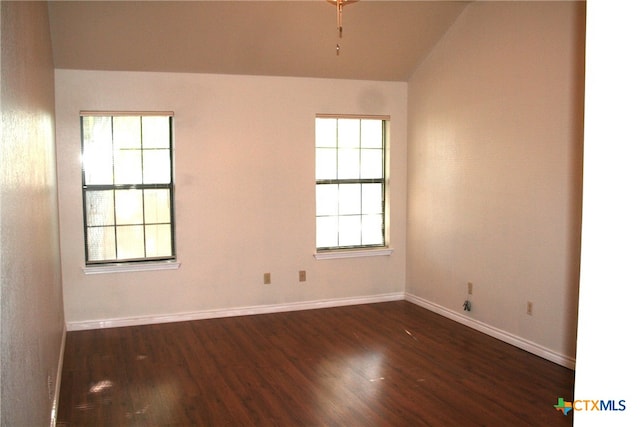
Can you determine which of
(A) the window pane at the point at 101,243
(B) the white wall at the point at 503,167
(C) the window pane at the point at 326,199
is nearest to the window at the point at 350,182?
(C) the window pane at the point at 326,199

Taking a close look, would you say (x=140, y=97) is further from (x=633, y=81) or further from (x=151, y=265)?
(x=633, y=81)

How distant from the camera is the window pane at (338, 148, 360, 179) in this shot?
596 centimetres

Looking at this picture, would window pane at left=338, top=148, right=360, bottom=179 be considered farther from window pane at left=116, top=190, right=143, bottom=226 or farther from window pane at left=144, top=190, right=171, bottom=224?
window pane at left=116, top=190, right=143, bottom=226

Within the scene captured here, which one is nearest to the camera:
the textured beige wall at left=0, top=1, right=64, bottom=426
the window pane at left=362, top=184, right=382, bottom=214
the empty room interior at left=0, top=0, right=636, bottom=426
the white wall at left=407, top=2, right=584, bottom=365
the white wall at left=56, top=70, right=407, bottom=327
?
the textured beige wall at left=0, top=1, right=64, bottom=426

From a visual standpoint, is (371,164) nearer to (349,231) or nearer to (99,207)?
(349,231)

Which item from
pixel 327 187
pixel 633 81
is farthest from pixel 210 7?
pixel 633 81

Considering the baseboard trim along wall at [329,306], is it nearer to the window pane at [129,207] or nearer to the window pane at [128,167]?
the window pane at [129,207]

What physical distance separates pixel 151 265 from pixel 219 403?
212cm

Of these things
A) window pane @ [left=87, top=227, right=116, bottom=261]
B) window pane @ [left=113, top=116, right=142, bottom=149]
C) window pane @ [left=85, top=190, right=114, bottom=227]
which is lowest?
window pane @ [left=87, top=227, right=116, bottom=261]

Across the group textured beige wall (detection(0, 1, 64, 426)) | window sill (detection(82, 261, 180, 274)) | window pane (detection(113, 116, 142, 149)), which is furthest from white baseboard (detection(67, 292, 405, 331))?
textured beige wall (detection(0, 1, 64, 426))

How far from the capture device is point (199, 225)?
17.7 ft

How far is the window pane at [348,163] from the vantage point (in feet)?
19.6

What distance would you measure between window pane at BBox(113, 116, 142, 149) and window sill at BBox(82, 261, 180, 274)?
106 cm

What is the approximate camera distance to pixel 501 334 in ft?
15.5
